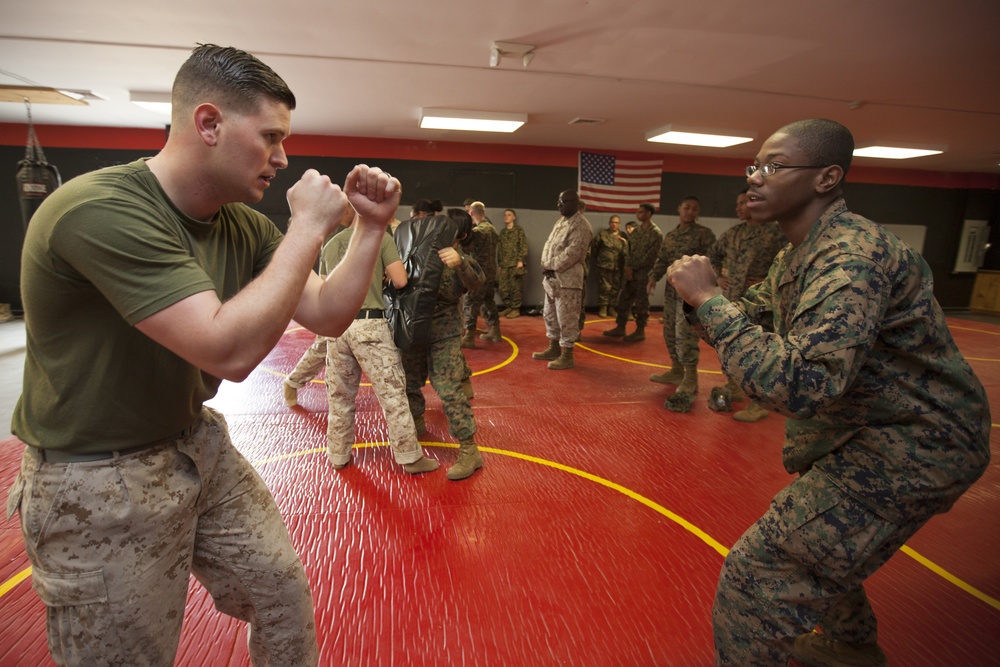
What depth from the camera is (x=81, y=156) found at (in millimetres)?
9430

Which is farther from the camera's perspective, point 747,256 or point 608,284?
point 608,284

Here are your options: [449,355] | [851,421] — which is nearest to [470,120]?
[449,355]

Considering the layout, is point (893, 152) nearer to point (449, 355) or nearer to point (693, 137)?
point (693, 137)

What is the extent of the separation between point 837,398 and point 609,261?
9.34 metres

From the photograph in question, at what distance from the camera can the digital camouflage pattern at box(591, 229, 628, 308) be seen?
10.4 meters

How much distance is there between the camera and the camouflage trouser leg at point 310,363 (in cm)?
459

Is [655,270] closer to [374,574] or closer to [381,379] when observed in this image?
[381,379]

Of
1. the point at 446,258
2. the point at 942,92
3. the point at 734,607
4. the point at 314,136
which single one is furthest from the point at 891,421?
the point at 314,136

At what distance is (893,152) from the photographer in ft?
→ 32.0

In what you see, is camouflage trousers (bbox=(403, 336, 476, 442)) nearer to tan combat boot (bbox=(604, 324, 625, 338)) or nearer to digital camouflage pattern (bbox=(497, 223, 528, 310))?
tan combat boot (bbox=(604, 324, 625, 338))

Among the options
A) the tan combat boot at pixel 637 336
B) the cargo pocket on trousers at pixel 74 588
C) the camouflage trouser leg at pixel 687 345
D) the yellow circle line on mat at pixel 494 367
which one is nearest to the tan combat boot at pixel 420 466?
the yellow circle line on mat at pixel 494 367

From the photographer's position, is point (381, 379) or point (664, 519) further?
point (381, 379)

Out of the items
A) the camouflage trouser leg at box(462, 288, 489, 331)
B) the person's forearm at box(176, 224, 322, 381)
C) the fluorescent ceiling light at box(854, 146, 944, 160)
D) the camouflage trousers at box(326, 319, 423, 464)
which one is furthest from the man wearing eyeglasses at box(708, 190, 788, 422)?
the fluorescent ceiling light at box(854, 146, 944, 160)

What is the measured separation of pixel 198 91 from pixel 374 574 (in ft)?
7.30
